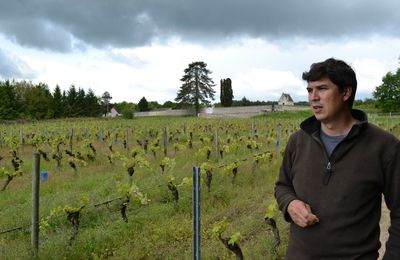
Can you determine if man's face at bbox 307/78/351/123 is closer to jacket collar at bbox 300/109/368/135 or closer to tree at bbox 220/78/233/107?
jacket collar at bbox 300/109/368/135

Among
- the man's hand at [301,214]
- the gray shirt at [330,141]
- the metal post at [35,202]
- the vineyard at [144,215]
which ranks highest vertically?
the gray shirt at [330,141]

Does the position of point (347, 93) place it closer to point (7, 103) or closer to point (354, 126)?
point (354, 126)

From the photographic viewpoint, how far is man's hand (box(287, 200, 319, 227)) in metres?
2.05

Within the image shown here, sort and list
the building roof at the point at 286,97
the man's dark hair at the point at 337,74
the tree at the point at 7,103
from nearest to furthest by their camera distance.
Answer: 1. the man's dark hair at the point at 337,74
2. the tree at the point at 7,103
3. the building roof at the point at 286,97

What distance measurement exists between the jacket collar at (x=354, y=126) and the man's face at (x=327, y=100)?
4.0 inches

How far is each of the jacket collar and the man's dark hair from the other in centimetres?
8

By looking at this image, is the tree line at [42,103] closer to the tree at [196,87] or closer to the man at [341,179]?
the tree at [196,87]

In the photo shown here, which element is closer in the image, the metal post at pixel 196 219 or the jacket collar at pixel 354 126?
the jacket collar at pixel 354 126

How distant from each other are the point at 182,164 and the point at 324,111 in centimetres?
984

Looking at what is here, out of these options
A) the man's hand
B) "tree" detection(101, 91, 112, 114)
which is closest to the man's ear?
the man's hand

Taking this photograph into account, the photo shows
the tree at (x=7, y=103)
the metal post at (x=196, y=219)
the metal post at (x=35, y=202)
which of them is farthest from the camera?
the tree at (x=7, y=103)

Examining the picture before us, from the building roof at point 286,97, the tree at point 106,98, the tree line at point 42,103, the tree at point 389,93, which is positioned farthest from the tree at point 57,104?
the building roof at point 286,97

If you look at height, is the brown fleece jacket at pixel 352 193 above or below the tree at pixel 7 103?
below

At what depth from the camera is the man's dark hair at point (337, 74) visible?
2.06 meters
